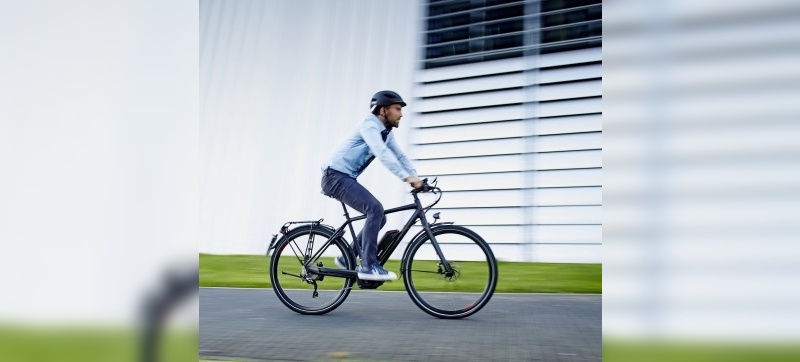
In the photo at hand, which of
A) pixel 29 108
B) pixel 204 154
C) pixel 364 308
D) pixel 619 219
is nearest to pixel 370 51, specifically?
pixel 204 154

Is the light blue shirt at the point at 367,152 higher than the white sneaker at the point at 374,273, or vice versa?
the light blue shirt at the point at 367,152

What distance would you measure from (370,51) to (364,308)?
14.7 feet

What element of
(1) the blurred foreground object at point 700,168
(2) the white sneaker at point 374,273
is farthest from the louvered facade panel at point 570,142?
(1) the blurred foreground object at point 700,168

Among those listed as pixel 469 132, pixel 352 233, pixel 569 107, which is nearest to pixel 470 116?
pixel 469 132

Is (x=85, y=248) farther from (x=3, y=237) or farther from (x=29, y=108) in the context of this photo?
(x=29, y=108)

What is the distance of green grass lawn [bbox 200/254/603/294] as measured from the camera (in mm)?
5074

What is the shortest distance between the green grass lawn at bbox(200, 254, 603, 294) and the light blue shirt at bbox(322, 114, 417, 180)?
1002mm

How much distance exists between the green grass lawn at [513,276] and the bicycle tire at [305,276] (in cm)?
81

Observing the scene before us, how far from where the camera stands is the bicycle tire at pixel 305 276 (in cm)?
354

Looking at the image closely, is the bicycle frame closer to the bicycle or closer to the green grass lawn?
the bicycle

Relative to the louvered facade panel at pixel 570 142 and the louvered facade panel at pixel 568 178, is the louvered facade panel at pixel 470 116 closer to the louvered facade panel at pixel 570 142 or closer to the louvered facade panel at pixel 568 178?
the louvered facade panel at pixel 570 142

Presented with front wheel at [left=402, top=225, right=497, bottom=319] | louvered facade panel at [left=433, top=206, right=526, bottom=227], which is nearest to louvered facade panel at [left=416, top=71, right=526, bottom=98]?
louvered facade panel at [left=433, top=206, right=526, bottom=227]

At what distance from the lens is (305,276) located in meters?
3.55

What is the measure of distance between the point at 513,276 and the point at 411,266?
2796 mm
